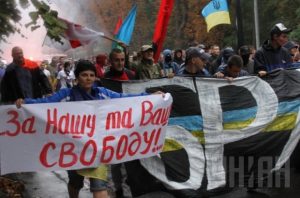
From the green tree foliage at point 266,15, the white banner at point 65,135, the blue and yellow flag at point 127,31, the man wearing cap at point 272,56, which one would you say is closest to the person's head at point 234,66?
the man wearing cap at point 272,56

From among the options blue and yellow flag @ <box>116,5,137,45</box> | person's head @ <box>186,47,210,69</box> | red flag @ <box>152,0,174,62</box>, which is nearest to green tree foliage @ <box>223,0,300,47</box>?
blue and yellow flag @ <box>116,5,137,45</box>

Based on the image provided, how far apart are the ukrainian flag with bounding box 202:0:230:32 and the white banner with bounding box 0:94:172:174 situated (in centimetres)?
784

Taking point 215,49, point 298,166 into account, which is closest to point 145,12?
point 215,49

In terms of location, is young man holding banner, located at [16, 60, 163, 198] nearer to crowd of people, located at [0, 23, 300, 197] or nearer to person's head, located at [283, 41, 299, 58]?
crowd of people, located at [0, 23, 300, 197]

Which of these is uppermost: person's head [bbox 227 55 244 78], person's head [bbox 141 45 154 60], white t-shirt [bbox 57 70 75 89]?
person's head [bbox 141 45 154 60]

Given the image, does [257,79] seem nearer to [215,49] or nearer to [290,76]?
[290,76]

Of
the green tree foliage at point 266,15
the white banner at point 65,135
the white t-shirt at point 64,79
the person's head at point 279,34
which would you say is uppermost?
the green tree foliage at point 266,15

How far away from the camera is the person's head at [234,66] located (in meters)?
6.71

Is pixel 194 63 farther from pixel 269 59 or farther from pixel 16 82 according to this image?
pixel 16 82

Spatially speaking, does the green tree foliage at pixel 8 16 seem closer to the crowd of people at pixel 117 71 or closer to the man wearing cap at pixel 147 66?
the crowd of people at pixel 117 71

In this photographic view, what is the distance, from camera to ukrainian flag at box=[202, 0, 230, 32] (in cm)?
1309

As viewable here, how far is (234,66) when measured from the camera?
6.73 m

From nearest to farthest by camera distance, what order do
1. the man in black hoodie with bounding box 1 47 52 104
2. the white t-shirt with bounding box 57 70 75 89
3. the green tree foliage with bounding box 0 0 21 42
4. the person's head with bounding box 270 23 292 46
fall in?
1. the green tree foliage with bounding box 0 0 21 42
2. the person's head with bounding box 270 23 292 46
3. the man in black hoodie with bounding box 1 47 52 104
4. the white t-shirt with bounding box 57 70 75 89

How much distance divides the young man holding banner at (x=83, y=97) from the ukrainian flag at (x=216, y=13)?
791 cm
